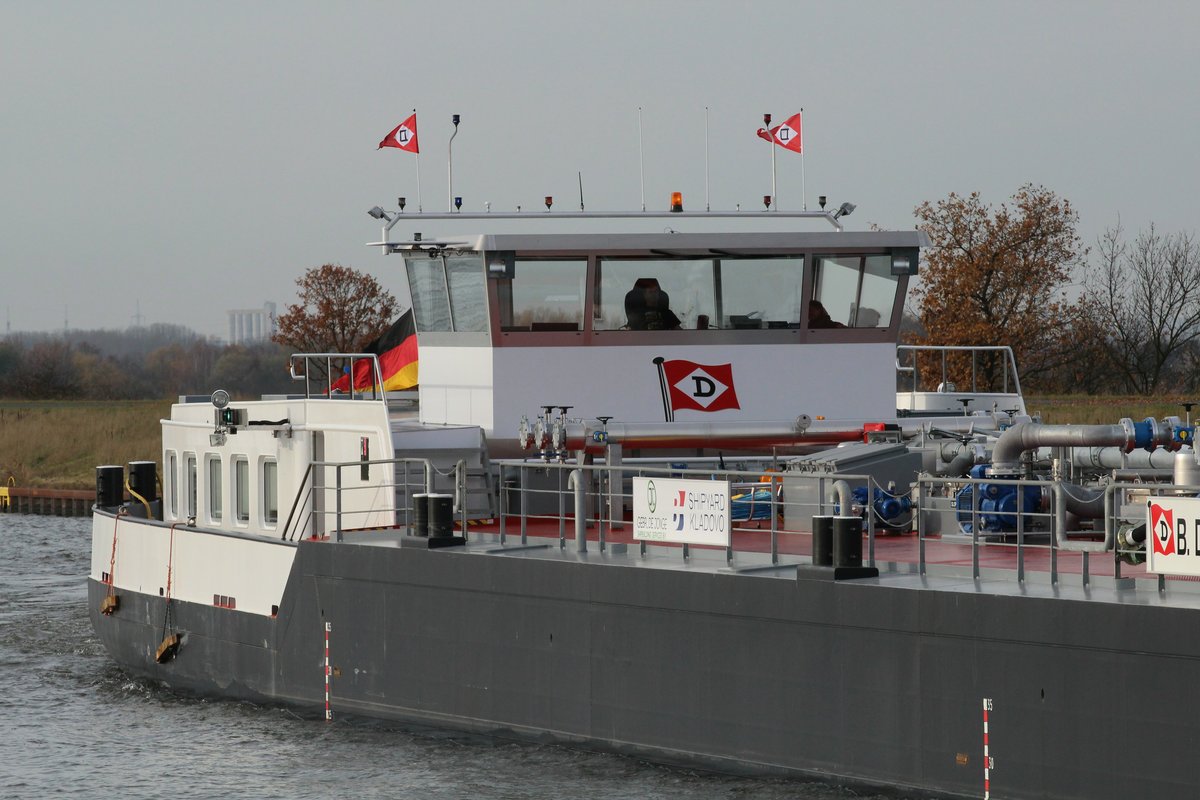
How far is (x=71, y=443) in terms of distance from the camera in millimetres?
56000

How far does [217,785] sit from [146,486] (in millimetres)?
7433

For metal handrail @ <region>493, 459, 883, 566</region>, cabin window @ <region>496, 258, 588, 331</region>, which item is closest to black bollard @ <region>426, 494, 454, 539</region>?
metal handrail @ <region>493, 459, 883, 566</region>

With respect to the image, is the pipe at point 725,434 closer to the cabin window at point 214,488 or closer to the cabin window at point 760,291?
the cabin window at point 760,291

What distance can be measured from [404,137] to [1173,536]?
36.6 ft

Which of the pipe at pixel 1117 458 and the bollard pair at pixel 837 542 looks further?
the pipe at pixel 1117 458

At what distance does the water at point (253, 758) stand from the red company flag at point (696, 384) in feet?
15.1

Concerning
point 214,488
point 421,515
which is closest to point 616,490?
point 421,515

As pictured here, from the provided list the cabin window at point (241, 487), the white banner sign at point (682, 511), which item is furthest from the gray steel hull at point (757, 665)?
the cabin window at point (241, 487)

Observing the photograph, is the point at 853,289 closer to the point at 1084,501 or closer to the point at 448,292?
the point at 448,292

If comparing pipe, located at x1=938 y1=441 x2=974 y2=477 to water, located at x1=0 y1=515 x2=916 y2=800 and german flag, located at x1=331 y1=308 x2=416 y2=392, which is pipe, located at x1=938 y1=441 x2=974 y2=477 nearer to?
water, located at x1=0 y1=515 x2=916 y2=800

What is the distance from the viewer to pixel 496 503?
16297 millimetres

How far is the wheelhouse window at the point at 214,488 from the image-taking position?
59.7 feet

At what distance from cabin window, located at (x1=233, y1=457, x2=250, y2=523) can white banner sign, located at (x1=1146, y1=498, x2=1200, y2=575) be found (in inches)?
408

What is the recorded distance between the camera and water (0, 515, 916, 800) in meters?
12.8
